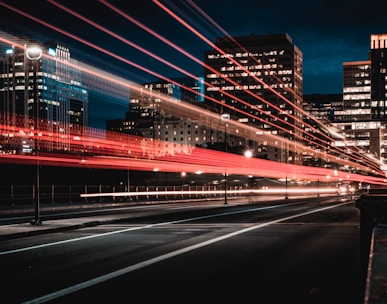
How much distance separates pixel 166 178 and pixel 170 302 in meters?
83.7

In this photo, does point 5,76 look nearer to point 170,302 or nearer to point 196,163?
point 196,163

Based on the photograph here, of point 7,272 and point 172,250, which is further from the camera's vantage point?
point 172,250

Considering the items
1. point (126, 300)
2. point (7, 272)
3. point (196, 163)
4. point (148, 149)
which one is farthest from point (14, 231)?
point (148, 149)

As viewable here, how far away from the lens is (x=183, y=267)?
38.3 ft

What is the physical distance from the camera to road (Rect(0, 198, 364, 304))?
8.81m

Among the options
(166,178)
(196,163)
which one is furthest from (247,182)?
(196,163)

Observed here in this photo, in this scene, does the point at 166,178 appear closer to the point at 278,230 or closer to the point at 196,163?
the point at 196,163

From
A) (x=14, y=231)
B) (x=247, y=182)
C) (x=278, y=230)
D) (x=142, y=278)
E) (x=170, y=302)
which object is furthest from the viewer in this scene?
(x=247, y=182)

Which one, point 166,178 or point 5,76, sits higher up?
point 5,76

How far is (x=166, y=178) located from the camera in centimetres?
9181

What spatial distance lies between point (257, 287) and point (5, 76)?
196562 mm

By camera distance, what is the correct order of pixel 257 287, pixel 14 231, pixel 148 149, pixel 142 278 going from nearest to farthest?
pixel 257 287, pixel 142 278, pixel 14 231, pixel 148 149

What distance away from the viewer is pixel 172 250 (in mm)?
14734

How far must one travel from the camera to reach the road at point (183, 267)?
8.81 meters
